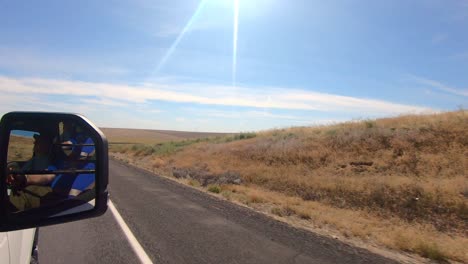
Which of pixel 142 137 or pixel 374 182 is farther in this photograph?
pixel 142 137

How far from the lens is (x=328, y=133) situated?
2956 cm

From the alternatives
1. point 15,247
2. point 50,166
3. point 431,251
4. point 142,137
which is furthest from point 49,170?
point 142,137

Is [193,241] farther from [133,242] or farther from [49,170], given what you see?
Result: [49,170]

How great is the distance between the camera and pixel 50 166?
277 centimetres

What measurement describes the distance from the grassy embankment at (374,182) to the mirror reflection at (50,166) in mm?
7419

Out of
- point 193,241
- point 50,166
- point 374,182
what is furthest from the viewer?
point 374,182

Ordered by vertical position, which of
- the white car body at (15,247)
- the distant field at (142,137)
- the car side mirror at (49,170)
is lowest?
the distant field at (142,137)

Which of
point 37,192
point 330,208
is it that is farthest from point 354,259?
point 330,208

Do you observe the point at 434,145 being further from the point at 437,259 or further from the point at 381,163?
the point at 437,259

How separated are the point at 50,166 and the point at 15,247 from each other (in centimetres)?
85

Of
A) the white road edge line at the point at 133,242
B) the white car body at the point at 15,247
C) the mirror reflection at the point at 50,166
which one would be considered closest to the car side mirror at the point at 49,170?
the mirror reflection at the point at 50,166

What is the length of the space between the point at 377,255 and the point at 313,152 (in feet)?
55.3

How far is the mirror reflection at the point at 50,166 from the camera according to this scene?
100 inches

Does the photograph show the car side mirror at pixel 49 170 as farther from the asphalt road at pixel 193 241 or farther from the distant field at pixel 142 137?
the distant field at pixel 142 137
